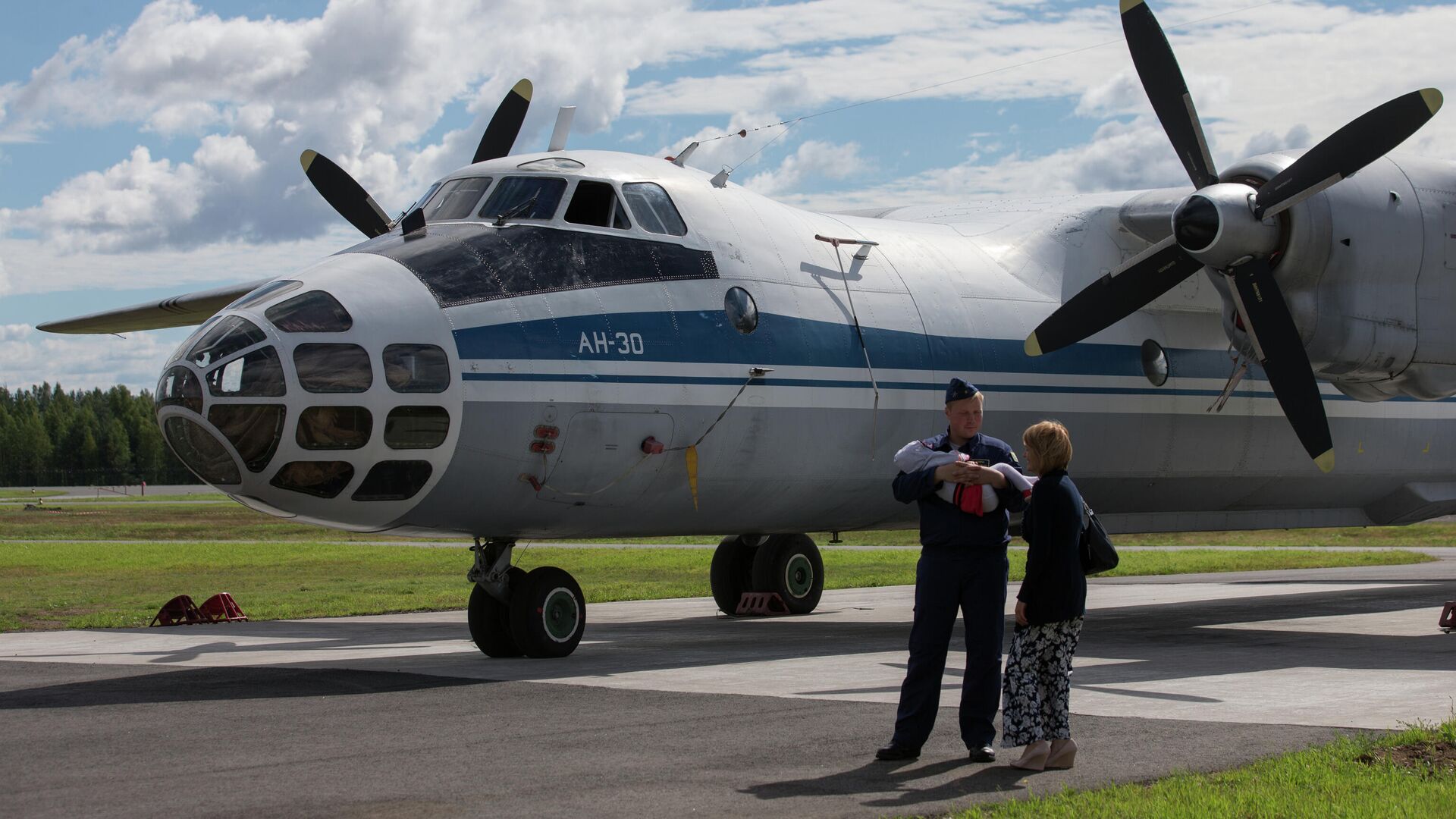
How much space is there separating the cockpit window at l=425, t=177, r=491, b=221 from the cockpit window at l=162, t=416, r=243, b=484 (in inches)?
134

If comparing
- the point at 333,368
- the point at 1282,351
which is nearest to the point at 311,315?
the point at 333,368

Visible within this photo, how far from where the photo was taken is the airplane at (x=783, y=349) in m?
11.9

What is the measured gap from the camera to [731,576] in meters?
20.4

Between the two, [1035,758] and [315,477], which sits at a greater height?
[315,477]

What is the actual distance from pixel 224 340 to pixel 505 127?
688 centimetres

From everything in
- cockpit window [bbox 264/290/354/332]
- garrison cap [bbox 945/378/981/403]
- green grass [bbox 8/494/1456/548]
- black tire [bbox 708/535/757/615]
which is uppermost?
cockpit window [bbox 264/290/354/332]

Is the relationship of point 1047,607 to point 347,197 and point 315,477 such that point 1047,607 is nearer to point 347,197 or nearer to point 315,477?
point 315,477

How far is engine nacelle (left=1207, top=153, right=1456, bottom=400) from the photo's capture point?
15.2m

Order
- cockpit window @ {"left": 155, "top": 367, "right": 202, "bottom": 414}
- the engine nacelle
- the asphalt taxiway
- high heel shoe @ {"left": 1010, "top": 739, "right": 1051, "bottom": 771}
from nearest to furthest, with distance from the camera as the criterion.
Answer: the asphalt taxiway < high heel shoe @ {"left": 1010, "top": 739, "right": 1051, "bottom": 771} < cockpit window @ {"left": 155, "top": 367, "right": 202, "bottom": 414} < the engine nacelle

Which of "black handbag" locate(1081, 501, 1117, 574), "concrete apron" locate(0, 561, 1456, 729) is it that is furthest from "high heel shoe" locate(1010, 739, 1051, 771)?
"concrete apron" locate(0, 561, 1456, 729)

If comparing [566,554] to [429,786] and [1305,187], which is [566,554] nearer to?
[1305,187]

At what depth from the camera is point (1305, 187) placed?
14570 mm

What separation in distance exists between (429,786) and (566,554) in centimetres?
3367

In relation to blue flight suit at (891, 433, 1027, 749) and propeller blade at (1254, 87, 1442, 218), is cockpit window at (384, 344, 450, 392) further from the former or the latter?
propeller blade at (1254, 87, 1442, 218)
